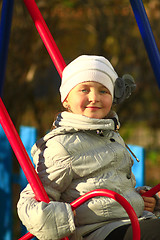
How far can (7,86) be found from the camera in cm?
519

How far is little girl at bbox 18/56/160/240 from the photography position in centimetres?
173

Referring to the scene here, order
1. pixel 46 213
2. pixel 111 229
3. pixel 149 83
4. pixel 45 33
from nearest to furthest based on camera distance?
1. pixel 46 213
2. pixel 111 229
3. pixel 45 33
4. pixel 149 83

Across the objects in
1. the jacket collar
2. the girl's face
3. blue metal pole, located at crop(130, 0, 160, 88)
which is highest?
blue metal pole, located at crop(130, 0, 160, 88)

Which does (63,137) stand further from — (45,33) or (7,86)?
(7,86)

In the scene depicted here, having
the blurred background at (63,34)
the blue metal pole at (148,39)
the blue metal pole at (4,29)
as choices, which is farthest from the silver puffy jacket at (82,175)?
the blurred background at (63,34)

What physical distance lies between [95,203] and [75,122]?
0.33 meters

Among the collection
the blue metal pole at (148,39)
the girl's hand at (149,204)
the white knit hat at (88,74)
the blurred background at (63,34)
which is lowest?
the girl's hand at (149,204)

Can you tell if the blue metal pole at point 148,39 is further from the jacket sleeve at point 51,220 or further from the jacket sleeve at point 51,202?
the jacket sleeve at point 51,220

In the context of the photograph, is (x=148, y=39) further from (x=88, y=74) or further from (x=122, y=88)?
(x=88, y=74)

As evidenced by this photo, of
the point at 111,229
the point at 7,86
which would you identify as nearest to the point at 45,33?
the point at 111,229

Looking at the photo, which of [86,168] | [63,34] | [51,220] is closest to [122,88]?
[86,168]

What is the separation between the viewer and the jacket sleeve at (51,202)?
1690mm

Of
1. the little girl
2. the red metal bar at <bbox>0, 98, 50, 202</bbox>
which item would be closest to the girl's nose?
the little girl

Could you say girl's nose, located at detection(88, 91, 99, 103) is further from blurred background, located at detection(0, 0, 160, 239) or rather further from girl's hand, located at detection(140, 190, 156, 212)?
blurred background, located at detection(0, 0, 160, 239)
